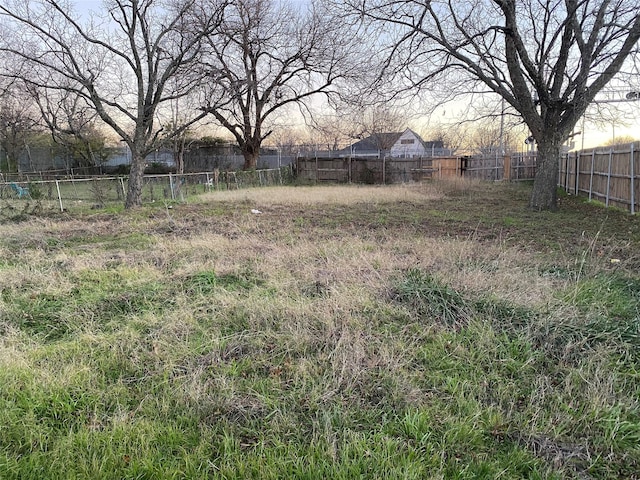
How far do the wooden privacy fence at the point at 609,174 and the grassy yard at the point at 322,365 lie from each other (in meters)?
4.73

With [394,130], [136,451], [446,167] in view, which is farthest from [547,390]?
[394,130]

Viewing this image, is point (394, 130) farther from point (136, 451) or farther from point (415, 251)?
point (136, 451)

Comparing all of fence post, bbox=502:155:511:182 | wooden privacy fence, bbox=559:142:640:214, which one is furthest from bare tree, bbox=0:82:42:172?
fence post, bbox=502:155:511:182

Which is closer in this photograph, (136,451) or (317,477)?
(317,477)

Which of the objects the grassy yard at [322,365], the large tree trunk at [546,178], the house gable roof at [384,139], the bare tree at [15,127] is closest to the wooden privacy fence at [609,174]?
the large tree trunk at [546,178]

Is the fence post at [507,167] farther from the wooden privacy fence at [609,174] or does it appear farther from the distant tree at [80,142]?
the distant tree at [80,142]

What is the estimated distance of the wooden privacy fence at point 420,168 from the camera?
2119 centimetres

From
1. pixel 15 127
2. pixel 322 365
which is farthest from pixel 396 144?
pixel 322 365

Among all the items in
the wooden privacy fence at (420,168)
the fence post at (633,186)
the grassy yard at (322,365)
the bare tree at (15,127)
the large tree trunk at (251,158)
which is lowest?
the grassy yard at (322,365)

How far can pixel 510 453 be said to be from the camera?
1.80m

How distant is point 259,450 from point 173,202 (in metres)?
11.6

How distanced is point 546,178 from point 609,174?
157cm

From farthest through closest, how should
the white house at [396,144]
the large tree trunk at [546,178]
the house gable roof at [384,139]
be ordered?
the white house at [396,144], the house gable roof at [384,139], the large tree trunk at [546,178]

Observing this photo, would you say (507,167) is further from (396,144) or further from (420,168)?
(396,144)
